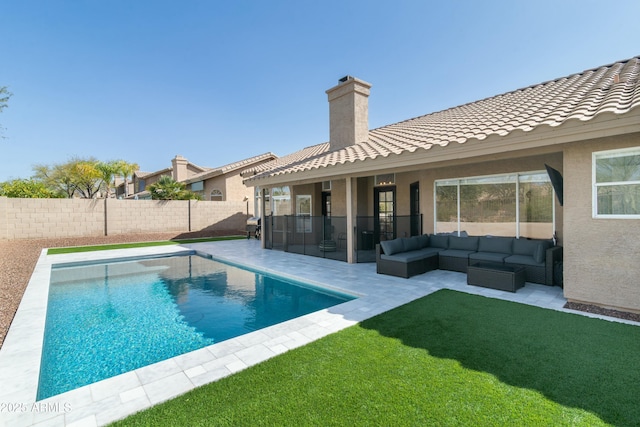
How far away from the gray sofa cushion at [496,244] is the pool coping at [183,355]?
121 cm

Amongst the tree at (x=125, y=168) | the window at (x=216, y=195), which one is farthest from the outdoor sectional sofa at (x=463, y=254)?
the tree at (x=125, y=168)

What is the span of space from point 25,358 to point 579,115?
9.09 metres

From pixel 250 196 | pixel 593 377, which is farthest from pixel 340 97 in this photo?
pixel 250 196

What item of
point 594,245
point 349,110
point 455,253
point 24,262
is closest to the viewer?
point 594,245

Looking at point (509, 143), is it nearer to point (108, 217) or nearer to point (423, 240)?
point (423, 240)

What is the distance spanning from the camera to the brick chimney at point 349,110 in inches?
499

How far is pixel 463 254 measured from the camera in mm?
8453

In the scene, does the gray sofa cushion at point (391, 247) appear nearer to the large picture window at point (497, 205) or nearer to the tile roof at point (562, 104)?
the large picture window at point (497, 205)

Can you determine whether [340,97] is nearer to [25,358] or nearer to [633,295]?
[633,295]

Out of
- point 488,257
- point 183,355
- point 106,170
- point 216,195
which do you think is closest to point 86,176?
point 106,170

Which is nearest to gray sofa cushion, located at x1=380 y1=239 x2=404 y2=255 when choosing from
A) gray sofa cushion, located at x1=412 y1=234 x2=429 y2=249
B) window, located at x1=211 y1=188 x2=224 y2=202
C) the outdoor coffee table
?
gray sofa cushion, located at x1=412 y1=234 x2=429 y2=249

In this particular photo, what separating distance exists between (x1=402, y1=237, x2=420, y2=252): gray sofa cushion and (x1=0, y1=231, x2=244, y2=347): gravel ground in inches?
338

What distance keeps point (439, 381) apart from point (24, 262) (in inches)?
541

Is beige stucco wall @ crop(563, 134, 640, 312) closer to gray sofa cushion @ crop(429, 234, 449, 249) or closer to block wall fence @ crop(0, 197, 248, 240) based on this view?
gray sofa cushion @ crop(429, 234, 449, 249)
